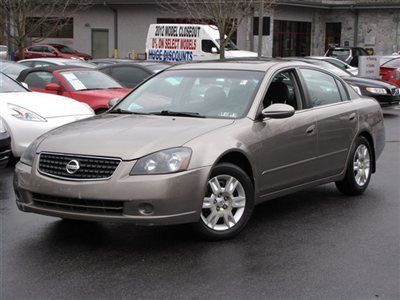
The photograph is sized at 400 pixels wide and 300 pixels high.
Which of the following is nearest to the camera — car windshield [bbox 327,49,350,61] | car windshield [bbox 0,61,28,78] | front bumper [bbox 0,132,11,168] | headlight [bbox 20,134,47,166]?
headlight [bbox 20,134,47,166]

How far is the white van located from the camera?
79.6ft

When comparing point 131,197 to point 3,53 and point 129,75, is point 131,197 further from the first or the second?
point 3,53

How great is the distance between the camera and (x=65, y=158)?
496 centimetres

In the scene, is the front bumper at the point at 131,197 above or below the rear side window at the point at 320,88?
below

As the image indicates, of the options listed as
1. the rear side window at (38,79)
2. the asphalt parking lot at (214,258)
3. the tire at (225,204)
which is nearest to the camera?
the asphalt parking lot at (214,258)

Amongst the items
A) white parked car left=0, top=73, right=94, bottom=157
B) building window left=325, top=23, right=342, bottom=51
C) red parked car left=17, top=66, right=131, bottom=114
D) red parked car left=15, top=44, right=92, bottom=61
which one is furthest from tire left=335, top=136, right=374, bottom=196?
building window left=325, top=23, right=342, bottom=51

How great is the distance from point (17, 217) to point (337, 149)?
10.8 feet

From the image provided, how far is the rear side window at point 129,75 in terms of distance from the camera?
1373 centimetres

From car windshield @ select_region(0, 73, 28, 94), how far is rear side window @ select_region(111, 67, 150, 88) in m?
4.23

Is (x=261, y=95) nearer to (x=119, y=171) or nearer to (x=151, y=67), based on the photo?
(x=119, y=171)

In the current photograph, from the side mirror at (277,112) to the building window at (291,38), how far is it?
30152 millimetres

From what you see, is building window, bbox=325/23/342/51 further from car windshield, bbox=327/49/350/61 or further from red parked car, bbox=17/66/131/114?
red parked car, bbox=17/66/131/114

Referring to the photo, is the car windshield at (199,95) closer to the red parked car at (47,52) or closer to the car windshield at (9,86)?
the car windshield at (9,86)

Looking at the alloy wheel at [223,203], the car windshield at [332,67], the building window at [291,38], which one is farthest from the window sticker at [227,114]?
the building window at [291,38]
